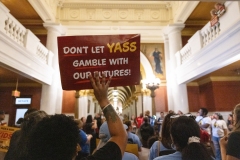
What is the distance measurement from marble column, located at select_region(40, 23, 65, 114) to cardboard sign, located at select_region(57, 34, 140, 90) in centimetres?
850

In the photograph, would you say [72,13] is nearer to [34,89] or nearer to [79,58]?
[34,89]

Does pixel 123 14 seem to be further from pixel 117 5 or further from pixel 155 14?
pixel 155 14

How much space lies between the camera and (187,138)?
150cm

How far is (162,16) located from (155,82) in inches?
190

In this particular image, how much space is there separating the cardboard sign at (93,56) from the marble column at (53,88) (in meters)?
8.50

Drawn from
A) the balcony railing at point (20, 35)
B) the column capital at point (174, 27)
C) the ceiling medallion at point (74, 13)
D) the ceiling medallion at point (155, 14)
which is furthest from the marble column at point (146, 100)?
the ceiling medallion at point (74, 13)

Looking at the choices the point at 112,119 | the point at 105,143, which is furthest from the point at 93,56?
the point at 105,143

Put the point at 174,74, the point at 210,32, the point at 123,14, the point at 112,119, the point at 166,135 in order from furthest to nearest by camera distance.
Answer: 1. the point at 123,14
2. the point at 174,74
3. the point at 210,32
4. the point at 166,135
5. the point at 112,119

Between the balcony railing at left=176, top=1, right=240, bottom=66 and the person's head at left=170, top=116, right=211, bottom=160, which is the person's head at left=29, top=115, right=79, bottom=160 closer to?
the person's head at left=170, top=116, right=211, bottom=160

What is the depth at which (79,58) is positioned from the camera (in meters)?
1.44

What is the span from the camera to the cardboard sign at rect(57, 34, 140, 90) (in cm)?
143

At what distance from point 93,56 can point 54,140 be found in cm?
69

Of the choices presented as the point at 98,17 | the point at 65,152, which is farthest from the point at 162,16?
→ the point at 65,152

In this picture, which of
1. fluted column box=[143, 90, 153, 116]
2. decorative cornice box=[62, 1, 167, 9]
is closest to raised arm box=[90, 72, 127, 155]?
fluted column box=[143, 90, 153, 116]
